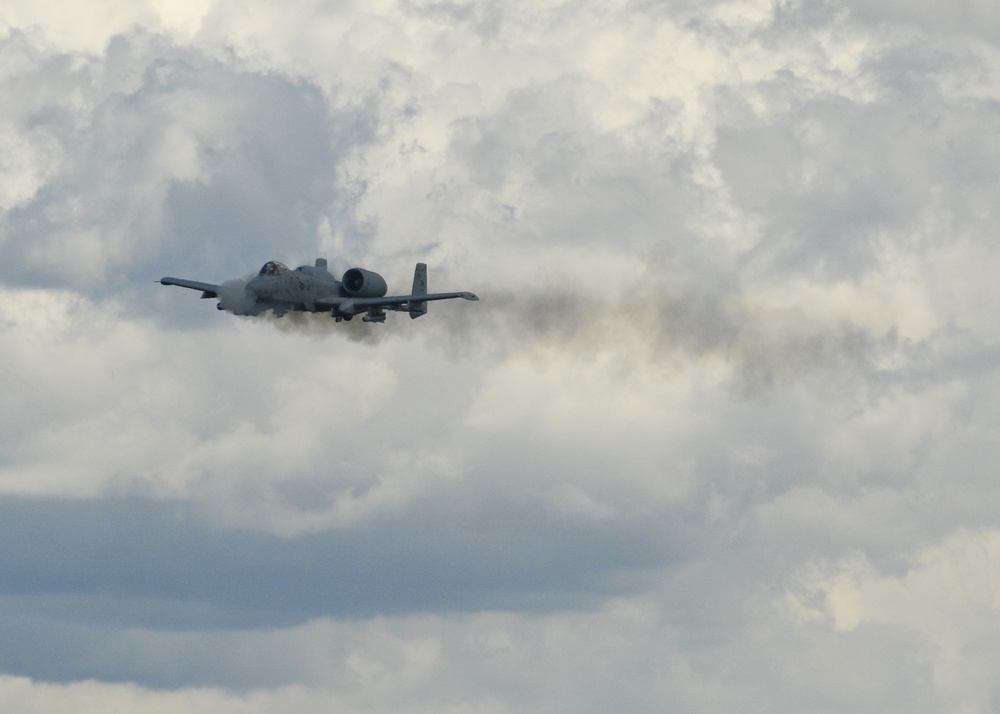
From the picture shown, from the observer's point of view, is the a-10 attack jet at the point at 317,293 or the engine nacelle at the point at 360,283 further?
the engine nacelle at the point at 360,283

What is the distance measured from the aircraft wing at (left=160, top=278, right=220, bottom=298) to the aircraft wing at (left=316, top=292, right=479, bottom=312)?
844cm

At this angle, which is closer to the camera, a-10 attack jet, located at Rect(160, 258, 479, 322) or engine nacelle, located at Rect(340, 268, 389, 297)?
a-10 attack jet, located at Rect(160, 258, 479, 322)

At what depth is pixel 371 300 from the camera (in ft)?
569

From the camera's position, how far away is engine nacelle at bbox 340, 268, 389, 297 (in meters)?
175

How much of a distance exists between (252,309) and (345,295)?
27.8 feet

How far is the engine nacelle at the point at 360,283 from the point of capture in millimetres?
174625

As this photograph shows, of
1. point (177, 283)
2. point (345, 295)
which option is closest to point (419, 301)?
point (345, 295)

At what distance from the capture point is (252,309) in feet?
556

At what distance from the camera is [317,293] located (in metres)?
173

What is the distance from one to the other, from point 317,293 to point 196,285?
10727 mm

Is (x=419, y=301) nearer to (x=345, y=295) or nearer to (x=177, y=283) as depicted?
(x=345, y=295)

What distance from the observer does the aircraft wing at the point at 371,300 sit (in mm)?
172250

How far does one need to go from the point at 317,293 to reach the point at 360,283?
3682 millimetres

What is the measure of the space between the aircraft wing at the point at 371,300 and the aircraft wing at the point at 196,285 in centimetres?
844
